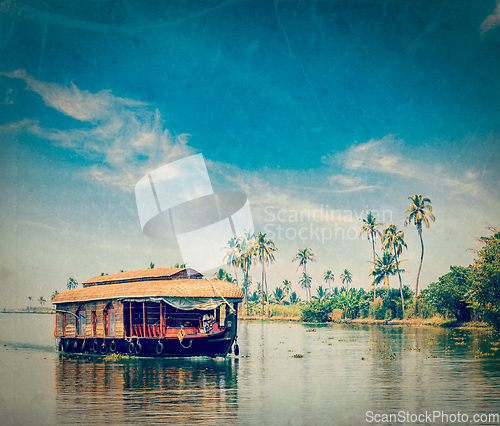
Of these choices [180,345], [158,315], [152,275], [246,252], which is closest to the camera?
[180,345]

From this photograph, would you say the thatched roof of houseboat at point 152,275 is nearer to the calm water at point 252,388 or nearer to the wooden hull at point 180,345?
the wooden hull at point 180,345

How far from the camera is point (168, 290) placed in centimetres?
2555

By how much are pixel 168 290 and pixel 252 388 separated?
30.1 feet

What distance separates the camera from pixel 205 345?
25203 millimetres

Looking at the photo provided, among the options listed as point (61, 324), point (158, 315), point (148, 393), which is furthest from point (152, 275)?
point (148, 393)

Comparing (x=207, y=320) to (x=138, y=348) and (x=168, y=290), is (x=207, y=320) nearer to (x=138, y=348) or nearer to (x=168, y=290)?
(x=168, y=290)

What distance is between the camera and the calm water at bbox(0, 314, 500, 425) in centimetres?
1358

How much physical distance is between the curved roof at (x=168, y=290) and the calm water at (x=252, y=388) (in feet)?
11.2

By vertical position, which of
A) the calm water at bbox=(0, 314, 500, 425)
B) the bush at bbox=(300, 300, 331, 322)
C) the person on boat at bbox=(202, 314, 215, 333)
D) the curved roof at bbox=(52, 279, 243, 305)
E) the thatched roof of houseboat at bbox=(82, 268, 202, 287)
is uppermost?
the thatched roof of houseboat at bbox=(82, 268, 202, 287)

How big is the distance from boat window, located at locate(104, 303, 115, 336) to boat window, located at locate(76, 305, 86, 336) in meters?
2.96

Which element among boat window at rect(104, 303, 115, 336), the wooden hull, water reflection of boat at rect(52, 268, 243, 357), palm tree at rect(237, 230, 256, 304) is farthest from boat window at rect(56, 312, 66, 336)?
palm tree at rect(237, 230, 256, 304)

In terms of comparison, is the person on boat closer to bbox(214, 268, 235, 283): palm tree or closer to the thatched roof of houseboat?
the thatched roof of houseboat

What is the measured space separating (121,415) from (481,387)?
11867mm

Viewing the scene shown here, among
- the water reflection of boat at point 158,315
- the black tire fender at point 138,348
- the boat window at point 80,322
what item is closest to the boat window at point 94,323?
the water reflection of boat at point 158,315
